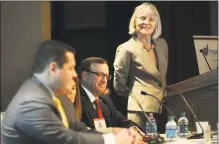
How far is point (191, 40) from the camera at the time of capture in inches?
100

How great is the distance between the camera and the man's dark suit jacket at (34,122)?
5.19 feet

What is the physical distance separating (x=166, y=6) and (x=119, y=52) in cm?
43

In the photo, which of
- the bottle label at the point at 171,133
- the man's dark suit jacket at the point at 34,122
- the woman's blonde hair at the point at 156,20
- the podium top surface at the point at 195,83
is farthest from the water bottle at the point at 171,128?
the man's dark suit jacket at the point at 34,122

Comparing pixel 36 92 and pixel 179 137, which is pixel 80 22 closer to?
pixel 36 92

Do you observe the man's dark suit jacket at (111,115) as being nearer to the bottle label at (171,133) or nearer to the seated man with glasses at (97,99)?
the seated man with glasses at (97,99)

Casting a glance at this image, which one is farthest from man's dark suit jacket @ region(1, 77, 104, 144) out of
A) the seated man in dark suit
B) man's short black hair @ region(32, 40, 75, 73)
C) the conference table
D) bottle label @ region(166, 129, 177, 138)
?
bottle label @ region(166, 129, 177, 138)

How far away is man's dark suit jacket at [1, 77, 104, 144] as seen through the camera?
1581mm

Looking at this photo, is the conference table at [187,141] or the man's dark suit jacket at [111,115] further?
the man's dark suit jacket at [111,115]

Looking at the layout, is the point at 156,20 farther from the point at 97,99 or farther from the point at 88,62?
the point at 97,99

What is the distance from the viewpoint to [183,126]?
7.91 feet

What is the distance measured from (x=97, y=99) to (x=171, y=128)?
1.66 ft

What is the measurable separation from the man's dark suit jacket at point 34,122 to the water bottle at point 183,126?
892 millimetres

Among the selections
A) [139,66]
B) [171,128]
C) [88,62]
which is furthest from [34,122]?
[171,128]

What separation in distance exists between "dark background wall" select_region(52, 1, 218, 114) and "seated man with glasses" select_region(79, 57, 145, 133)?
0.05m
